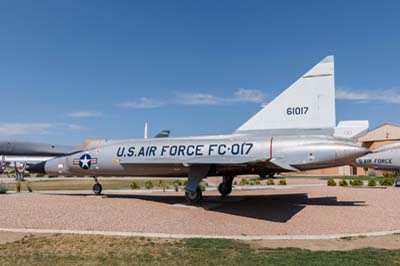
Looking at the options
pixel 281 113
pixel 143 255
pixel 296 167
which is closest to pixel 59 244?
pixel 143 255

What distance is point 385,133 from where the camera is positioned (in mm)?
51188

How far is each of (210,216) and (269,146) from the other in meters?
3.98

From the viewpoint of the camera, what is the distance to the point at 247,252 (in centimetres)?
746

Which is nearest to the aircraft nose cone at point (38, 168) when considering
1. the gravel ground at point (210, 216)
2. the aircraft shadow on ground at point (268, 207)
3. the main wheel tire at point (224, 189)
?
the gravel ground at point (210, 216)

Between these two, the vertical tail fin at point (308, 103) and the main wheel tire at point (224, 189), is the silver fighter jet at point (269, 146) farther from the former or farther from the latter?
the main wheel tire at point (224, 189)

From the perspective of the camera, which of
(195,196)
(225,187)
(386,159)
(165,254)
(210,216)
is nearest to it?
(165,254)

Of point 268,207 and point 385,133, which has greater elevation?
point 385,133

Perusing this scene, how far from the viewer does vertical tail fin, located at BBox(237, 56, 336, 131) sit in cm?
1452

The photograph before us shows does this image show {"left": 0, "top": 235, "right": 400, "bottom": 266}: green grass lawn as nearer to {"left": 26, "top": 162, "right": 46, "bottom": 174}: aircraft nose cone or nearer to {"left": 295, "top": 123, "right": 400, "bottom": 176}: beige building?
{"left": 26, "top": 162, "right": 46, "bottom": 174}: aircraft nose cone

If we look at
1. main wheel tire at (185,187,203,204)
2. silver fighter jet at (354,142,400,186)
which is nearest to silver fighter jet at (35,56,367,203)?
main wheel tire at (185,187,203,204)

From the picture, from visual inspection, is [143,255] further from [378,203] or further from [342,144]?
[378,203]

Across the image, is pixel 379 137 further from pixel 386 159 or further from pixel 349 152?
pixel 349 152

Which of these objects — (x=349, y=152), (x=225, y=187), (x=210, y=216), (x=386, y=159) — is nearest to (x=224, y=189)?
(x=225, y=187)

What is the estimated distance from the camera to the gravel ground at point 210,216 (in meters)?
10.2
